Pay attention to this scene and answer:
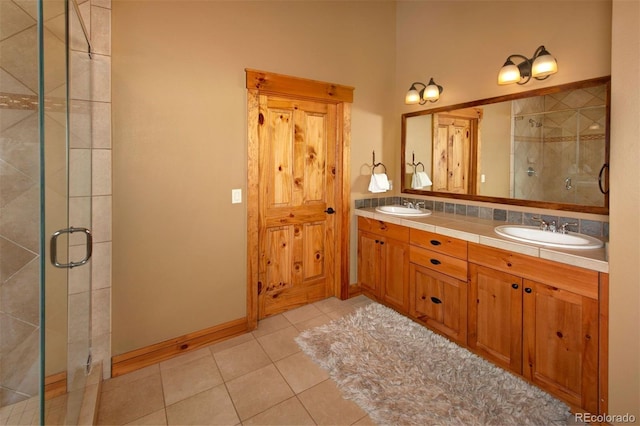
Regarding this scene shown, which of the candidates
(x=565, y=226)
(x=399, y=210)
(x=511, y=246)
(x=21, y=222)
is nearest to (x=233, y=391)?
(x=21, y=222)

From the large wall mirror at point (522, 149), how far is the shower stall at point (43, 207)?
9.09 ft

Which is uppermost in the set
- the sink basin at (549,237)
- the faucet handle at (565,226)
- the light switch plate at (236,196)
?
the light switch plate at (236,196)

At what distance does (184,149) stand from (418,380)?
220 centimetres

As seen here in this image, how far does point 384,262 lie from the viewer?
2.91 meters

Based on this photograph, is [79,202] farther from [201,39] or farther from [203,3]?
[203,3]

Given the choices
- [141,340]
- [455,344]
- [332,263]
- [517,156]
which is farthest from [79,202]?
[517,156]

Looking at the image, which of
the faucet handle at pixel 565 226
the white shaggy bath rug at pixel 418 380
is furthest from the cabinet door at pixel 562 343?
the faucet handle at pixel 565 226

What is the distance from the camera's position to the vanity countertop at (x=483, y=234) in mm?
1575

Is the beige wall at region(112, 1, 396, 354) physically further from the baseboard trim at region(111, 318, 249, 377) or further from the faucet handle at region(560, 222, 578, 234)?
the faucet handle at region(560, 222, 578, 234)

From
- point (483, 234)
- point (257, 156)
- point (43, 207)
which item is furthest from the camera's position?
point (257, 156)

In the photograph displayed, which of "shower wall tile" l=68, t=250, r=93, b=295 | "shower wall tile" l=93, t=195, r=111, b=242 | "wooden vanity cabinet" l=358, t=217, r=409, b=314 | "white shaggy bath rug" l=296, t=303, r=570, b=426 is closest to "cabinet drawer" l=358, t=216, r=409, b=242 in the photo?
"wooden vanity cabinet" l=358, t=217, r=409, b=314

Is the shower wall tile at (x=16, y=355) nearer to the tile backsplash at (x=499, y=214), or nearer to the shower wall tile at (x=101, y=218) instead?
the shower wall tile at (x=101, y=218)

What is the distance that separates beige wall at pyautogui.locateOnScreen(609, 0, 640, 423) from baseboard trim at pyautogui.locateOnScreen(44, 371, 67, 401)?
2398mm

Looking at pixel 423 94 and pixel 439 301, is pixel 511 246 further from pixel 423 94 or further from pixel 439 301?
pixel 423 94
